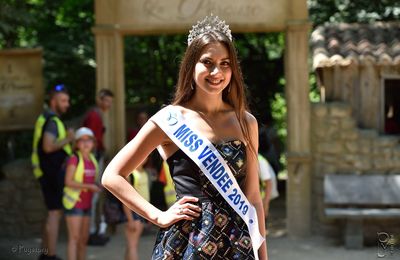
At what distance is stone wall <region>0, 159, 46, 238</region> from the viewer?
9203 millimetres

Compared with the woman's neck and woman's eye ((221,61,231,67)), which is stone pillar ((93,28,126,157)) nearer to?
the woman's neck

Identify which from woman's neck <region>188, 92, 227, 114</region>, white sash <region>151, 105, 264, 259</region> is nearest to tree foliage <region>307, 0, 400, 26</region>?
woman's neck <region>188, 92, 227, 114</region>

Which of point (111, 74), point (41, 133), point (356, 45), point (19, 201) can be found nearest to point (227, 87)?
point (41, 133)

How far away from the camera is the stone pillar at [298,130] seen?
30.5ft

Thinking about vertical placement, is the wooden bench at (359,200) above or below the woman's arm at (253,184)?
below

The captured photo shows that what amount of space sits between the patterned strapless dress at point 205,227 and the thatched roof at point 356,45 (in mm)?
6610

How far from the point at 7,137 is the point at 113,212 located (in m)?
4.37

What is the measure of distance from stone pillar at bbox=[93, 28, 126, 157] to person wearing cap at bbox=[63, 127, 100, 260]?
2.34 metres

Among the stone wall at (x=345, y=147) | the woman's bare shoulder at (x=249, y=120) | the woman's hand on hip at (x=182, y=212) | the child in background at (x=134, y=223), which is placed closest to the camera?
the woman's hand on hip at (x=182, y=212)

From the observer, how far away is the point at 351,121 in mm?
9211

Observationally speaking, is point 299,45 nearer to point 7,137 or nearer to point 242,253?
point 7,137

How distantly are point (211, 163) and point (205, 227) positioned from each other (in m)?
0.24

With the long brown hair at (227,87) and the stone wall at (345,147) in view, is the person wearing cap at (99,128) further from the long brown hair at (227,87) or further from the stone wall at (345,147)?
the long brown hair at (227,87)

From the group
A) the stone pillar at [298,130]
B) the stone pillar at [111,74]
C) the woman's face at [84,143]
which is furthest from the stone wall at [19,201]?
the stone pillar at [298,130]
